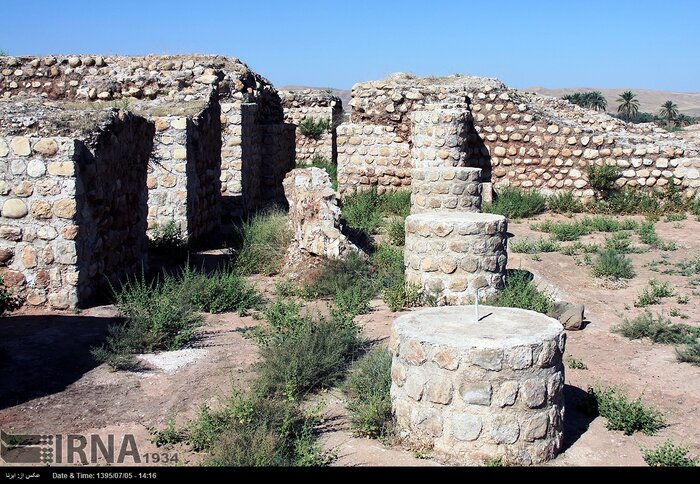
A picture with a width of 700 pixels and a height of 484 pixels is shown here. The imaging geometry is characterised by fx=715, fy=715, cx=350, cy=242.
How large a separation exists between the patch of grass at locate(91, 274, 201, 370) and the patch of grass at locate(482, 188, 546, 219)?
8.37 meters

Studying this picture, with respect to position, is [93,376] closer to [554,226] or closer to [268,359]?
[268,359]

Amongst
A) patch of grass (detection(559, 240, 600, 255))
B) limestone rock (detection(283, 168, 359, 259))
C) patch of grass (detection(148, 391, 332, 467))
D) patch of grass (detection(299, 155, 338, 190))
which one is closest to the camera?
patch of grass (detection(148, 391, 332, 467))

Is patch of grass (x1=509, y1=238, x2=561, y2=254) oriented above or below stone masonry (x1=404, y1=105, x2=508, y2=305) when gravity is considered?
below

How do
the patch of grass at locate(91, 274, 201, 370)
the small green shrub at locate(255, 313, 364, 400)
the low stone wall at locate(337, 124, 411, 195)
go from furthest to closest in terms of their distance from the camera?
the low stone wall at locate(337, 124, 411, 195)
the patch of grass at locate(91, 274, 201, 370)
the small green shrub at locate(255, 313, 364, 400)

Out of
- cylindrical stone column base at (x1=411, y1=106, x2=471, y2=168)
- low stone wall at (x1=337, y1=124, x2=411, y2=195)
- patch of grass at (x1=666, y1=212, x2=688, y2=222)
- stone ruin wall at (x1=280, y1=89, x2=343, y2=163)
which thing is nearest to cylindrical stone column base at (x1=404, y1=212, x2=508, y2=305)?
cylindrical stone column base at (x1=411, y1=106, x2=471, y2=168)

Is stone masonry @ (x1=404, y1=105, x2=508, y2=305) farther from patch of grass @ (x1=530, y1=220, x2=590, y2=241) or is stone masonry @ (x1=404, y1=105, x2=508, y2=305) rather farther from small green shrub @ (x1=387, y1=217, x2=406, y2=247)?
patch of grass @ (x1=530, y1=220, x2=590, y2=241)

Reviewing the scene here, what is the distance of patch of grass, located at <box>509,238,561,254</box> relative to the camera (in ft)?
36.3

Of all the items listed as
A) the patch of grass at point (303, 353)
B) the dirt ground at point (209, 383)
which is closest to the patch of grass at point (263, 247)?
the dirt ground at point (209, 383)

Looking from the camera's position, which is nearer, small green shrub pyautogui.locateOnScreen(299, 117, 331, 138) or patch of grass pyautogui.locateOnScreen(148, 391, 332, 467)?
patch of grass pyautogui.locateOnScreen(148, 391, 332, 467)

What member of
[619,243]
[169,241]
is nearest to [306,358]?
[169,241]

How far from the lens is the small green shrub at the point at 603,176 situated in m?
14.9

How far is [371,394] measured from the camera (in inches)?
203

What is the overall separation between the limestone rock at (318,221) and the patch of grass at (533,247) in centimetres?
314
